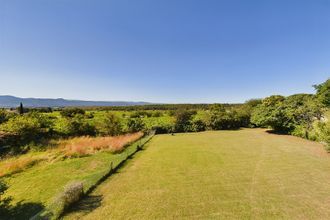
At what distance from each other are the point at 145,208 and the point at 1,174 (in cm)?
1079

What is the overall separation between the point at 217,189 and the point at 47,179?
31.0 ft

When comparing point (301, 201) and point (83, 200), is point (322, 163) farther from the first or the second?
point (83, 200)

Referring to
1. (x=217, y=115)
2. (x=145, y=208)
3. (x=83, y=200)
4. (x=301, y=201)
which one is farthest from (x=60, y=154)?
(x=217, y=115)

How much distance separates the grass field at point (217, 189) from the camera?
733 centimetres

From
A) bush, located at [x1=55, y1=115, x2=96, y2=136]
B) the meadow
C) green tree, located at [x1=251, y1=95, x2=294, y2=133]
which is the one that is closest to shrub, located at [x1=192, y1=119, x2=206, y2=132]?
green tree, located at [x1=251, y1=95, x2=294, y2=133]

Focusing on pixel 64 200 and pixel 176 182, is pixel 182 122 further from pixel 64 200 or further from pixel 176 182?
pixel 64 200

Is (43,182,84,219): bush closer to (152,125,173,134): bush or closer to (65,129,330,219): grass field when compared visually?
(65,129,330,219): grass field

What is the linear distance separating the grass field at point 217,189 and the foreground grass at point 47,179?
172 cm

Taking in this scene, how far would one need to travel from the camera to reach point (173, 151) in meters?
17.7

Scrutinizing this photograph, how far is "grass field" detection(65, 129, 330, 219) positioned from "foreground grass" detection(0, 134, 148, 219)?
1.72 m

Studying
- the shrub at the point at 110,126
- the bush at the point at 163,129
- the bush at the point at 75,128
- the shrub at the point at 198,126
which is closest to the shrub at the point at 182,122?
the shrub at the point at 198,126

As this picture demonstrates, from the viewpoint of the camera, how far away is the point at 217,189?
9.23 m

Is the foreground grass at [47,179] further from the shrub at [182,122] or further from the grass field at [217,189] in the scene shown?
the shrub at [182,122]

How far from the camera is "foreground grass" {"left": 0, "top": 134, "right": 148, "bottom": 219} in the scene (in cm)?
914
